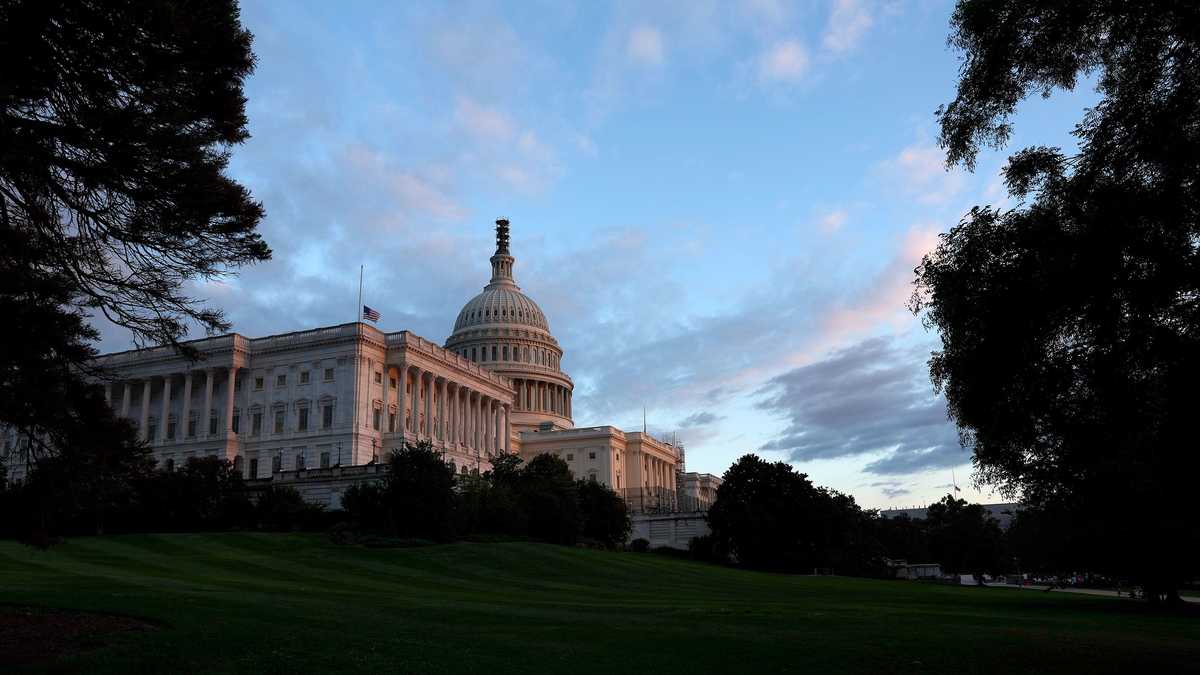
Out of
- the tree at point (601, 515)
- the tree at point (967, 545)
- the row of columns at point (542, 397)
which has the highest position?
the row of columns at point (542, 397)

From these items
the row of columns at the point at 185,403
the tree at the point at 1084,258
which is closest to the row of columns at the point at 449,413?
the row of columns at the point at 185,403

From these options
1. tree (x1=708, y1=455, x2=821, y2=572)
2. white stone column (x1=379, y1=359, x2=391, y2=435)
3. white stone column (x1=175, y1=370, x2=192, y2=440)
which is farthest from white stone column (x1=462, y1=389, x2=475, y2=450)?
tree (x1=708, y1=455, x2=821, y2=572)

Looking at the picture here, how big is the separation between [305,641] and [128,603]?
6.77 m

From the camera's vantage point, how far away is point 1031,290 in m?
17.8

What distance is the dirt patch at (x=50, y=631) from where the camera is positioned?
632 inches

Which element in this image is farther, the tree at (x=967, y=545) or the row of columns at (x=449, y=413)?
the tree at (x=967, y=545)

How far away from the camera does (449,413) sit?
378ft

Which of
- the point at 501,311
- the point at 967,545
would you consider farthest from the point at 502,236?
the point at 967,545

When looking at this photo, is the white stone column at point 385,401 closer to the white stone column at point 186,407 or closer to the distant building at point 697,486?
the white stone column at point 186,407

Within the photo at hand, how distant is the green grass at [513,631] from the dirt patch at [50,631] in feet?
1.65

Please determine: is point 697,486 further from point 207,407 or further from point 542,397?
point 207,407

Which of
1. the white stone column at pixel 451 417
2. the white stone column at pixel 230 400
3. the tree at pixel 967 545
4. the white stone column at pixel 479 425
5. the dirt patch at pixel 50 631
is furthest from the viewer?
the tree at pixel 967 545

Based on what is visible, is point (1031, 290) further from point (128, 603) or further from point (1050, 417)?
point (128, 603)

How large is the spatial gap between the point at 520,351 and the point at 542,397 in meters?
8.98
